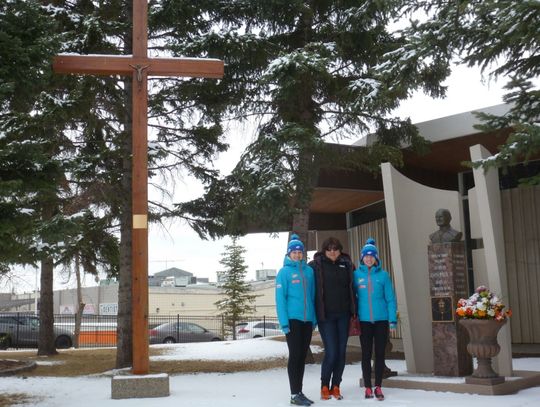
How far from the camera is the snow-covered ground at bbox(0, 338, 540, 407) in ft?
25.1

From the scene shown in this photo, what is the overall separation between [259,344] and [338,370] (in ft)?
32.0

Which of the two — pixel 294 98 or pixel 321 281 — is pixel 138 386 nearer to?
pixel 321 281

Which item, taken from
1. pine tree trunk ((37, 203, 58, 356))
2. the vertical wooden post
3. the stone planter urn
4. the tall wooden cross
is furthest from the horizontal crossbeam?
pine tree trunk ((37, 203, 58, 356))

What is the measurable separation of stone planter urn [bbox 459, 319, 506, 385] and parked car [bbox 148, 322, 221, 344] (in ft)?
70.4

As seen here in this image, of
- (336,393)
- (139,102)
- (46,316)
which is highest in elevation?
(139,102)

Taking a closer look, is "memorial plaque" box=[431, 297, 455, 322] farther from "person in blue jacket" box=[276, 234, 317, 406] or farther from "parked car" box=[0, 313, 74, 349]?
"parked car" box=[0, 313, 74, 349]

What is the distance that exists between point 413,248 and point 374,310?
2707 mm

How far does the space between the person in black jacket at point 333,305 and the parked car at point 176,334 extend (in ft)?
70.4

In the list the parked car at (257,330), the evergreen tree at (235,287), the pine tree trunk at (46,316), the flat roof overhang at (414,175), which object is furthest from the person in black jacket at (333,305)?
the evergreen tree at (235,287)

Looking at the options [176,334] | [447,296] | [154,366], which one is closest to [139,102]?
[447,296]

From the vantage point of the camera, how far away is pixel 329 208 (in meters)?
21.0

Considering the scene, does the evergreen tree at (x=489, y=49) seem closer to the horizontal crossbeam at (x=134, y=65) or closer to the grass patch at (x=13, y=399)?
the horizontal crossbeam at (x=134, y=65)

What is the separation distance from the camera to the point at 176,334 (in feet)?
93.7

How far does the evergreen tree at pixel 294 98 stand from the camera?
11.7 metres
